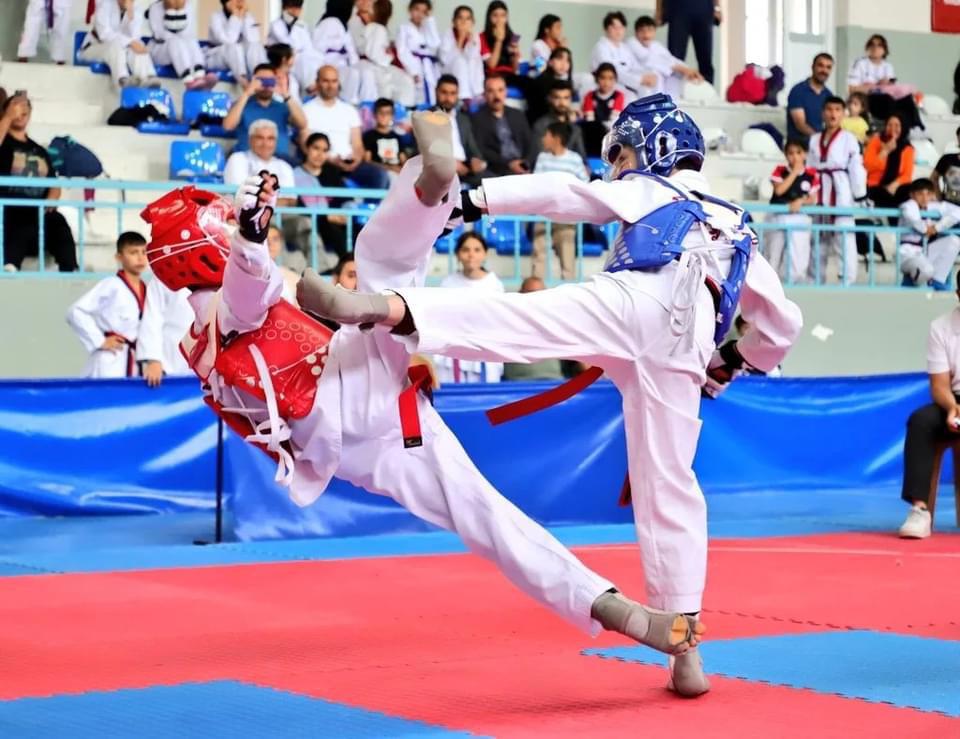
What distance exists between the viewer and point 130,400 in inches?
352

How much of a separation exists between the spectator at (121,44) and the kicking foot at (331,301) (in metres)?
9.56

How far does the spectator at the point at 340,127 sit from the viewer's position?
12.2 m

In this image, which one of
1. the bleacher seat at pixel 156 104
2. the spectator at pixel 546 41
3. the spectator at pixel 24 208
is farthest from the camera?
the spectator at pixel 546 41

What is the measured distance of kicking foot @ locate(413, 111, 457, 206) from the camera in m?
3.80

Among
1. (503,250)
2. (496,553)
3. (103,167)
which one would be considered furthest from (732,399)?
(496,553)

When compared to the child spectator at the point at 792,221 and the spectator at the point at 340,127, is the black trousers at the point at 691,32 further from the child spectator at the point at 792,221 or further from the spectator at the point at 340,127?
the spectator at the point at 340,127

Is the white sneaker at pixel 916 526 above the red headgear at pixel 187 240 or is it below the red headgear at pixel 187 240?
below

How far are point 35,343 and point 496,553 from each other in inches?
289

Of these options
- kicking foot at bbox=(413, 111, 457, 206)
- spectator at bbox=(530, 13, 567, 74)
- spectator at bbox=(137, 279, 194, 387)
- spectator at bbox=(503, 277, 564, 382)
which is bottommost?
spectator at bbox=(503, 277, 564, 382)

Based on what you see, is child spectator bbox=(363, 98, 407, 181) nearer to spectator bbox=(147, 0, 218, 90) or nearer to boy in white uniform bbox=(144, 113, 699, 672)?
spectator bbox=(147, 0, 218, 90)

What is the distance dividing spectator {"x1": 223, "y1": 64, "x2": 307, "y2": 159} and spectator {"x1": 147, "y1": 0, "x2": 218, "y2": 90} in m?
0.67

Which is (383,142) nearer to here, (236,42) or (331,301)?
(236,42)

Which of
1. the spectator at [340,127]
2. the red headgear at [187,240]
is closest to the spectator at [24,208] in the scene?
the spectator at [340,127]

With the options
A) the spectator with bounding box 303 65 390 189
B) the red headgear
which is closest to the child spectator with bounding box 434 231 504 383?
the spectator with bounding box 303 65 390 189
